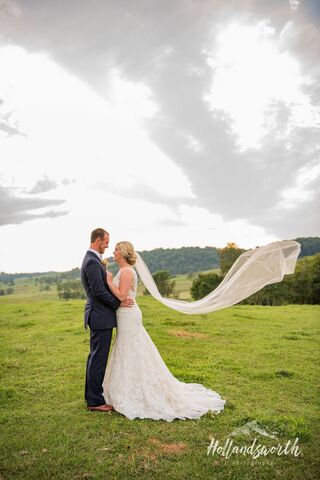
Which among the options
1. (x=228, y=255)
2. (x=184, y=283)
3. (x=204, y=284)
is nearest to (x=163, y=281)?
(x=204, y=284)

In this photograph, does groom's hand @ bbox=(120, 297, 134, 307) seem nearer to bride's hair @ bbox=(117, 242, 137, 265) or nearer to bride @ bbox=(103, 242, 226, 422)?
bride @ bbox=(103, 242, 226, 422)

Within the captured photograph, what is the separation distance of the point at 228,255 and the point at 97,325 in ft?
209

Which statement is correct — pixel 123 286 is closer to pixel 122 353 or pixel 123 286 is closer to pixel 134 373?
pixel 122 353

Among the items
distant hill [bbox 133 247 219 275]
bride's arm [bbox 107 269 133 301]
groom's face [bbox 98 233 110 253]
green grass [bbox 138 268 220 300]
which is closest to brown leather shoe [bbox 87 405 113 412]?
bride's arm [bbox 107 269 133 301]

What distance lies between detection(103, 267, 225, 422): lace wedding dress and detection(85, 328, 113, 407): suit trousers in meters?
0.24

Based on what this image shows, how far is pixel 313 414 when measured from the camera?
8.58 metres

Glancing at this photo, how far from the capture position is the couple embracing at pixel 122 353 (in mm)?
8438

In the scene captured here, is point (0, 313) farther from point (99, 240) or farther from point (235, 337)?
point (99, 240)

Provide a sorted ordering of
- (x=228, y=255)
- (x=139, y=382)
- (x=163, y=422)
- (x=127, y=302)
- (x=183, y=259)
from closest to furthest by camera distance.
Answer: (x=163, y=422), (x=139, y=382), (x=127, y=302), (x=228, y=255), (x=183, y=259)

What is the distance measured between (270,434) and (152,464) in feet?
7.93

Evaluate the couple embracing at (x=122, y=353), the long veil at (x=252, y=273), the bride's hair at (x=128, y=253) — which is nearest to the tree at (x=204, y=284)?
the long veil at (x=252, y=273)

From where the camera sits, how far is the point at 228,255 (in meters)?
70.9

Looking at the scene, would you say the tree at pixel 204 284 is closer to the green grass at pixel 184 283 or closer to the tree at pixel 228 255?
the tree at pixel 228 255

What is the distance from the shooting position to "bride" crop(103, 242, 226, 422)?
8422mm
